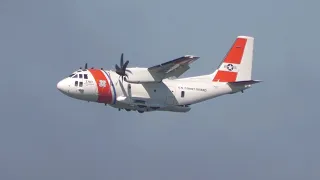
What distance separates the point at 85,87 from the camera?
63875mm

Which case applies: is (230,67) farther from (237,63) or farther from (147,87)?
(147,87)

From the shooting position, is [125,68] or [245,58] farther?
[245,58]

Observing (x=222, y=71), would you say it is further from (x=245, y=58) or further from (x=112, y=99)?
(x=112, y=99)

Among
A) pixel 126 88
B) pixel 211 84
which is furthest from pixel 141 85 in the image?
pixel 211 84

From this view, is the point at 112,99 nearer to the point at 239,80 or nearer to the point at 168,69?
the point at 168,69

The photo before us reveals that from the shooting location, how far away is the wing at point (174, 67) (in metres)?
63.5

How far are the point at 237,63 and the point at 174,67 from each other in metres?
6.14

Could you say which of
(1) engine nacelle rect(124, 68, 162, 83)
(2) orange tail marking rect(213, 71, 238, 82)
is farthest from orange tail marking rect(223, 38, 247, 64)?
(1) engine nacelle rect(124, 68, 162, 83)

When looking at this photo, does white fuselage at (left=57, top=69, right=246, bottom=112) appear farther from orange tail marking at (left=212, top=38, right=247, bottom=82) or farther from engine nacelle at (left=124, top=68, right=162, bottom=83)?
orange tail marking at (left=212, top=38, right=247, bottom=82)

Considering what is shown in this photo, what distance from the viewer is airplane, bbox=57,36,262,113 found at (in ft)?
210

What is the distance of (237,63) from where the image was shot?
69.0 m

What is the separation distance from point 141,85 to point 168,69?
2.04 meters

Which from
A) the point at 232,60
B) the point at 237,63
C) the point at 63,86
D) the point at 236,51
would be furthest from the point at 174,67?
the point at 63,86

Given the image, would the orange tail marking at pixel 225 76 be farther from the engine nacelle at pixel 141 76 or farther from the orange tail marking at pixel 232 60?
the engine nacelle at pixel 141 76
